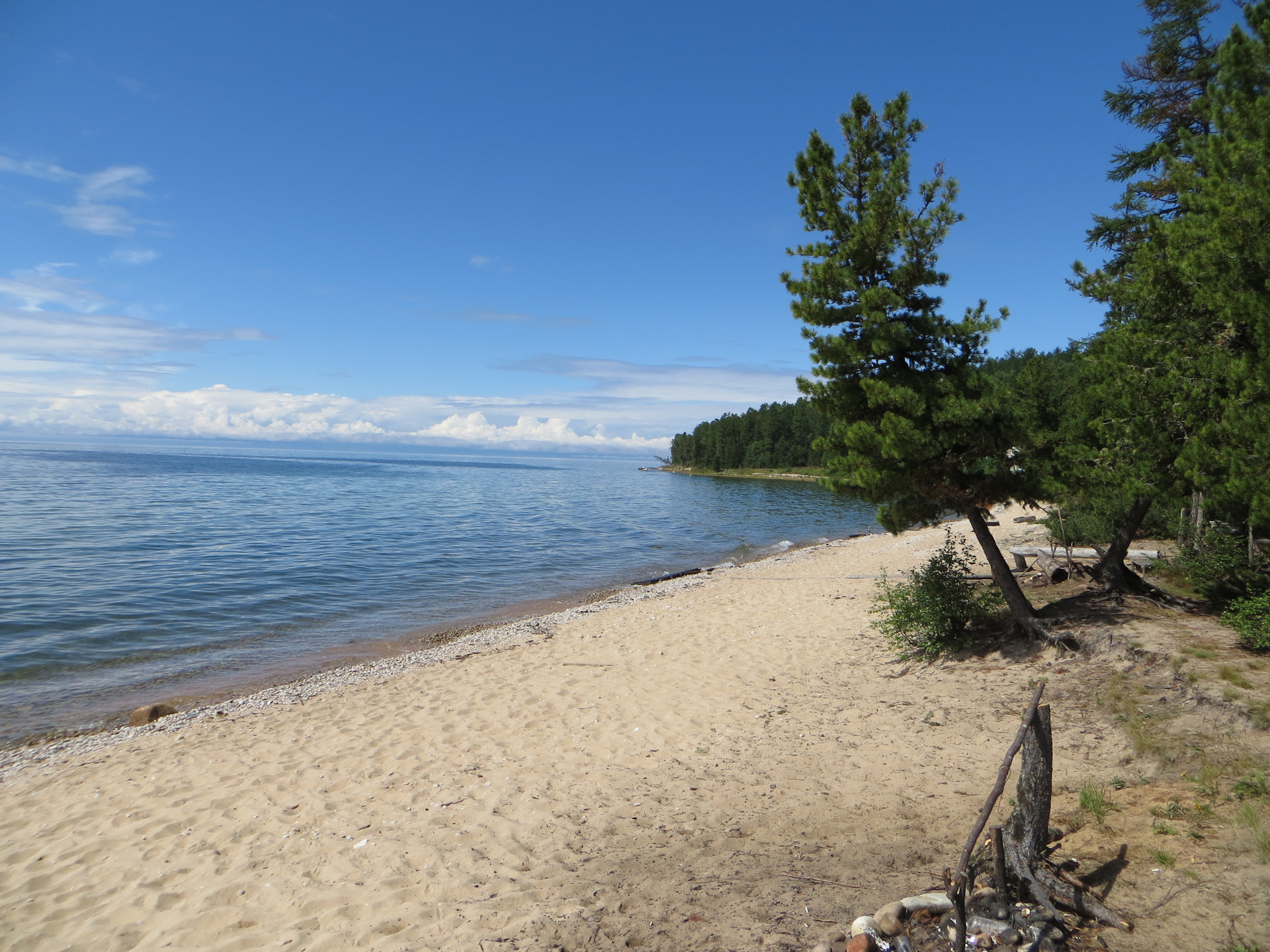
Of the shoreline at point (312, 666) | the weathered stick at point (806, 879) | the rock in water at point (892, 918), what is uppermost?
the rock in water at point (892, 918)

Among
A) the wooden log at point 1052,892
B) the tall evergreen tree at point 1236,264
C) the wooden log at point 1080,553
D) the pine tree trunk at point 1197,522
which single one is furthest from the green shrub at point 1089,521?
the wooden log at point 1052,892

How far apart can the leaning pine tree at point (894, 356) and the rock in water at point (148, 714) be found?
12.8 metres

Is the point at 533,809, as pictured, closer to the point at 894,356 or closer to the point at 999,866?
the point at 999,866

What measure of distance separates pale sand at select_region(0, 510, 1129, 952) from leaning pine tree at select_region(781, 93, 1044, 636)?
2880mm

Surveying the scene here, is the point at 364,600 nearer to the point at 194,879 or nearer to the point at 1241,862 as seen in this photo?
the point at 194,879

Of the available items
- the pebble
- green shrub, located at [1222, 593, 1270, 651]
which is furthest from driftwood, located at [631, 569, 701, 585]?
the pebble

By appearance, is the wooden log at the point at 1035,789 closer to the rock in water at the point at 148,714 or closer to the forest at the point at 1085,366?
the forest at the point at 1085,366

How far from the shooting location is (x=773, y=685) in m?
10.8

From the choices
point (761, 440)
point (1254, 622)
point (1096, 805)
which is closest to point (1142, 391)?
point (1254, 622)

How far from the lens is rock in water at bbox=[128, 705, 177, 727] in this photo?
454 inches

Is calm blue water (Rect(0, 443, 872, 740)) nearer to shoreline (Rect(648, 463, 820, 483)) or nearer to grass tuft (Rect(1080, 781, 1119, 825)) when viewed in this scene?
grass tuft (Rect(1080, 781, 1119, 825))

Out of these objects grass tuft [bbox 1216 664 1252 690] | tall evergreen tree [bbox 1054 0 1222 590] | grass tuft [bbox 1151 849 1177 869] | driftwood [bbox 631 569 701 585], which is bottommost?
driftwood [bbox 631 569 701 585]

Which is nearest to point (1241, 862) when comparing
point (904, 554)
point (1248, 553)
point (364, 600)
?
point (1248, 553)

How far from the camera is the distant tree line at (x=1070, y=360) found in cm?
736
